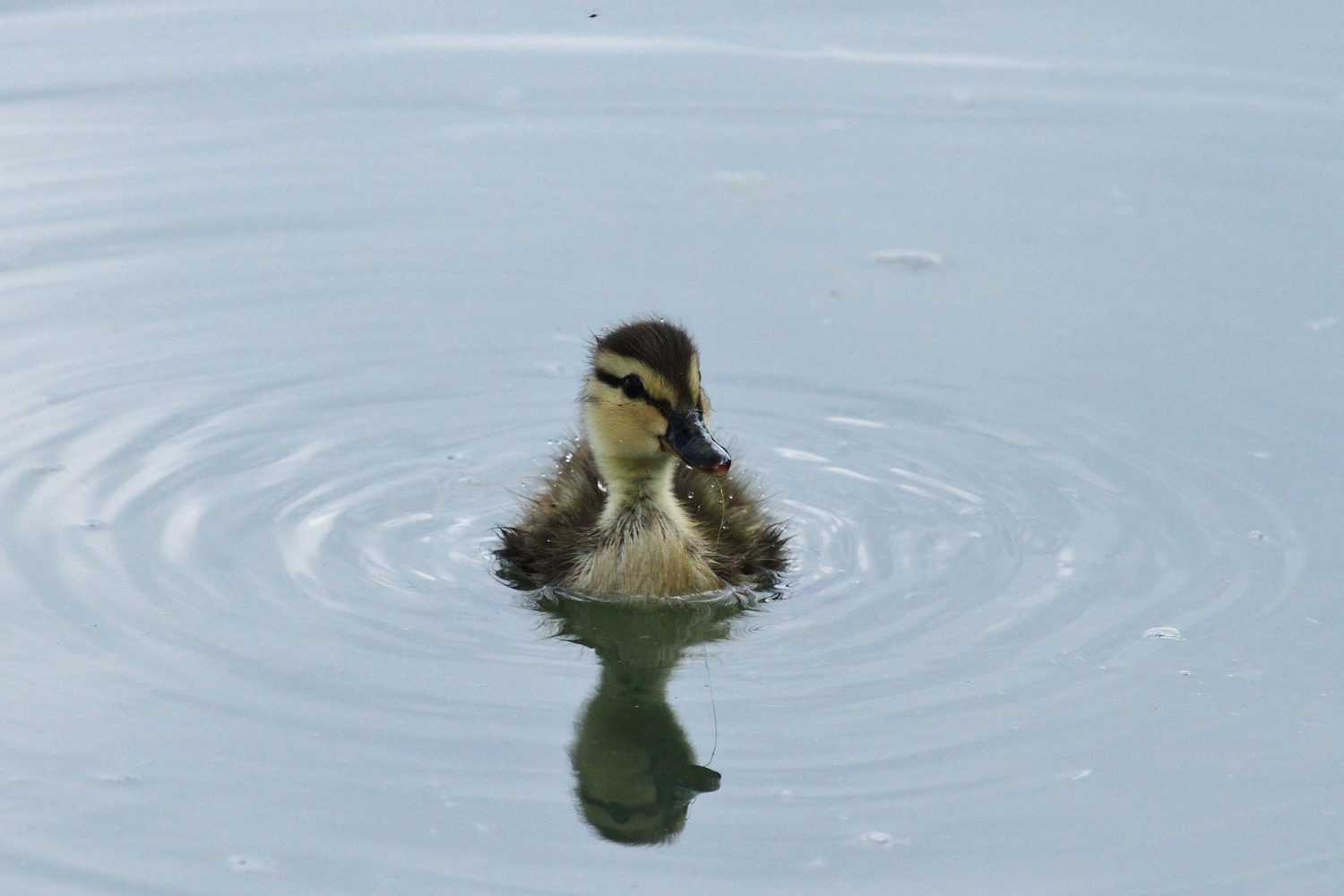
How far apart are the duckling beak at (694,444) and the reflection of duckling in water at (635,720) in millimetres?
582

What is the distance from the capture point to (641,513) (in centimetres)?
696

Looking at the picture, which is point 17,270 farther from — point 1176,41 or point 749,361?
point 1176,41

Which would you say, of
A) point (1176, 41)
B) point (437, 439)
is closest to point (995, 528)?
point (437, 439)

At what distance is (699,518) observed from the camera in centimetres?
724

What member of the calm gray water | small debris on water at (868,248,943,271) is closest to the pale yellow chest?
the calm gray water

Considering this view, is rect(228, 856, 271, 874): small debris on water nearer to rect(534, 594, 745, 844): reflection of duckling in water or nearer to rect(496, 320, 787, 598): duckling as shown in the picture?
rect(534, 594, 745, 844): reflection of duckling in water

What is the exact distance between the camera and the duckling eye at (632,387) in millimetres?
6719

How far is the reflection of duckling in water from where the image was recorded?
5332mm

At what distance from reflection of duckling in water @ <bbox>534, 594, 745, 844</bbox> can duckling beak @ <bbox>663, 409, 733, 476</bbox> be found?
58cm

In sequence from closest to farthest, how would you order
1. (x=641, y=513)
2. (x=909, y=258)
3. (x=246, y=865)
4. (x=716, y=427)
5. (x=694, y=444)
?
(x=246, y=865) → (x=694, y=444) → (x=641, y=513) → (x=716, y=427) → (x=909, y=258)

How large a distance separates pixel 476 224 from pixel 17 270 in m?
2.22

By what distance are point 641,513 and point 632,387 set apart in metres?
0.49

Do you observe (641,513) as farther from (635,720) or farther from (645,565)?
(635,720)

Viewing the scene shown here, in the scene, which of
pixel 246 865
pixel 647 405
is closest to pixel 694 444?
pixel 647 405
